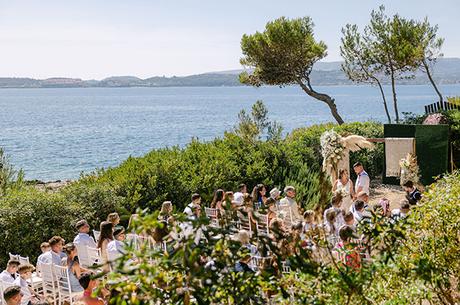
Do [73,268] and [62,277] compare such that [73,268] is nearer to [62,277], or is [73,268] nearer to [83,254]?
[62,277]

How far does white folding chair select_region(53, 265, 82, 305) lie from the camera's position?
27.7 ft

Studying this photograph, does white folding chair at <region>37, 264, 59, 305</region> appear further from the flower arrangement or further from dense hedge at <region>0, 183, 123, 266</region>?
the flower arrangement

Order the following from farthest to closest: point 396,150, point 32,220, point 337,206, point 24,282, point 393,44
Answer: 1. point 393,44
2. point 396,150
3. point 32,220
4. point 337,206
5. point 24,282

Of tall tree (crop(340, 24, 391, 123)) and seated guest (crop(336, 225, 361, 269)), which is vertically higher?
tall tree (crop(340, 24, 391, 123))

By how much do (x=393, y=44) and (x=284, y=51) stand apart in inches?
219

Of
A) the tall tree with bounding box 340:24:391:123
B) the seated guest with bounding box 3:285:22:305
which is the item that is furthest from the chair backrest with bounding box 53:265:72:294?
the tall tree with bounding box 340:24:391:123

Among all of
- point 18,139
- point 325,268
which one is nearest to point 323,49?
point 325,268

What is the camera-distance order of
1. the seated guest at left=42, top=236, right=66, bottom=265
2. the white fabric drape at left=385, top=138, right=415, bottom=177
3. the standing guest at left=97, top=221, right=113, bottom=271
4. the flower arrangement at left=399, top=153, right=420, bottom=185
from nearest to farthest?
the seated guest at left=42, top=236, right=66, bottom=265, the standing guest at left=97, top=221, right=113, bottom=271, the flower arrangement at left=399, top=153, right=420, bottom=185, the white fabric drape at left=385, top=138, right=415, bottom=177

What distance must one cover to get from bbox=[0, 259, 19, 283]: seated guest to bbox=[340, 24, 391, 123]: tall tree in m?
25.8

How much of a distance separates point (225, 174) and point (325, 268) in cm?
1132

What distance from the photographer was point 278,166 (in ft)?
53.8

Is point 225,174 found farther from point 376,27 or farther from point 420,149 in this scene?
point 376,27

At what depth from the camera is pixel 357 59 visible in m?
32.5

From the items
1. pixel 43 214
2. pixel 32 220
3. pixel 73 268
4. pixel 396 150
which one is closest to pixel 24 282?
pixel 73 268
